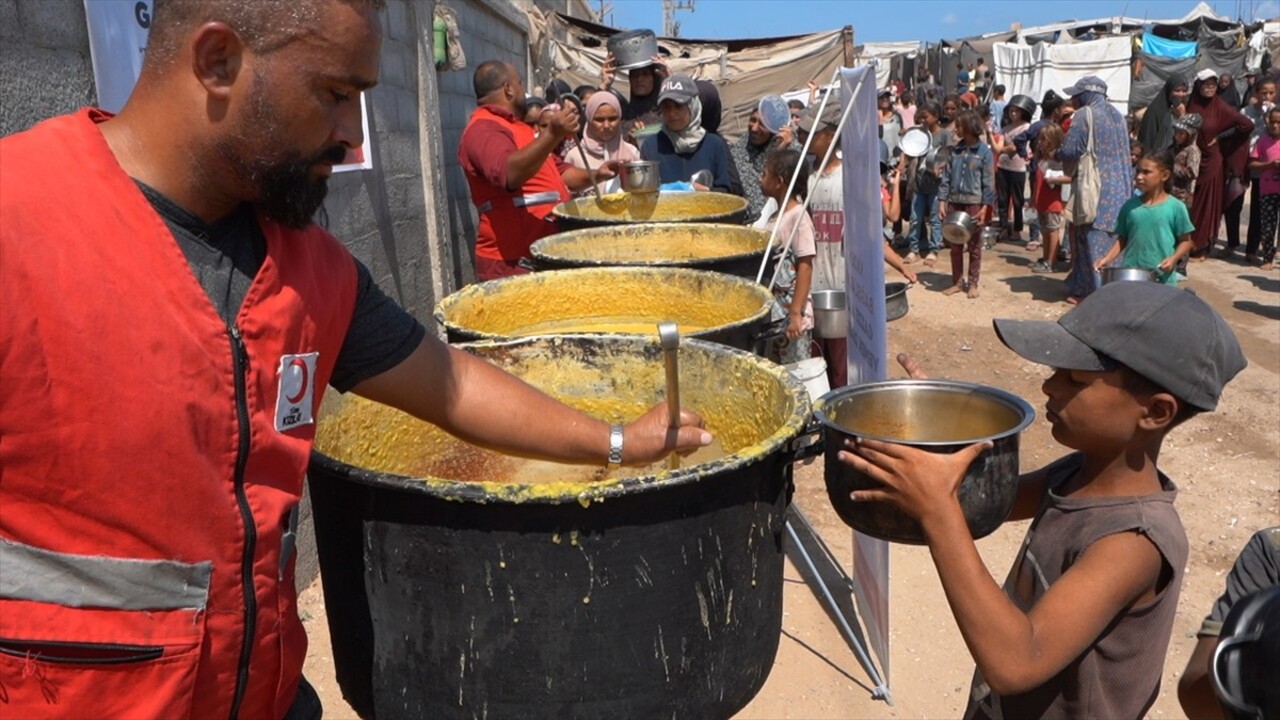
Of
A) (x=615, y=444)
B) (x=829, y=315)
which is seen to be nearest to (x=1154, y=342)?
(x=615, y=444)

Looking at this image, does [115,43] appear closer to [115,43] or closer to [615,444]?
[115,43]

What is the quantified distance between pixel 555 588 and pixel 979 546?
3280 millimetres

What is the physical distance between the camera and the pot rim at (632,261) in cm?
334

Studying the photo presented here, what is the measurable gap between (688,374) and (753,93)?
16.6 m

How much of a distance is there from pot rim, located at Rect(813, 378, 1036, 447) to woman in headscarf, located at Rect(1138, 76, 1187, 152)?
11.0 metres

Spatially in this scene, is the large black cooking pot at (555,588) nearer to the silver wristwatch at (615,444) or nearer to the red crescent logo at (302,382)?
the red crescent logo at (302,382)

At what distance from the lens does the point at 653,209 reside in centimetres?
508

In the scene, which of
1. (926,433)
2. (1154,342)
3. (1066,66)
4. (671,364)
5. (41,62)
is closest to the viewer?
(1154,342)

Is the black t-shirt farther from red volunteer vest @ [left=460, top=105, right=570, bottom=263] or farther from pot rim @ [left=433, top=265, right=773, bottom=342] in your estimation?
red volunteer vest @ [left=460, top=105, right=570, bottom=263]

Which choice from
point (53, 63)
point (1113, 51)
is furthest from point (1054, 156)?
point (1113, 51)

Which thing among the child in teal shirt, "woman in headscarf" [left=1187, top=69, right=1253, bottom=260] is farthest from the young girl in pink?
the child in teal shirt

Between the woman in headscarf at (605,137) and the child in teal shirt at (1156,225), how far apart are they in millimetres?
3789

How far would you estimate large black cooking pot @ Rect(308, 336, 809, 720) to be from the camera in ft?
4.71

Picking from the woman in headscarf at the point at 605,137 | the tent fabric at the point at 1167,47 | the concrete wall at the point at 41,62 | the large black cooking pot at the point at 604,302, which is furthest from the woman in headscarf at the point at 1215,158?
the tent fabric at the point at 1167,47
